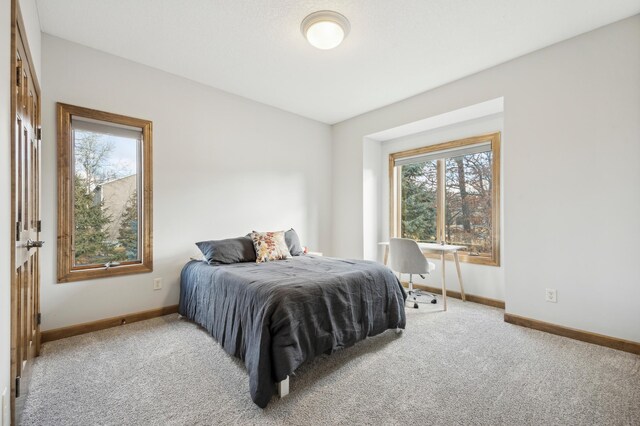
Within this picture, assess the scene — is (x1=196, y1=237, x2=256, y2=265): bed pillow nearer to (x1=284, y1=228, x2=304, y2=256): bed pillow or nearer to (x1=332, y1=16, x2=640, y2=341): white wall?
(x1=284, y1=228, x2=304, y2=256): bed pillow

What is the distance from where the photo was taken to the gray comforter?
174 cm

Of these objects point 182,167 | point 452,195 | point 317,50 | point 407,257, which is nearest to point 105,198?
point 182,167

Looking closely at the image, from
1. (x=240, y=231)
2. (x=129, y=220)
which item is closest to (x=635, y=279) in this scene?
(x=240, y=231)

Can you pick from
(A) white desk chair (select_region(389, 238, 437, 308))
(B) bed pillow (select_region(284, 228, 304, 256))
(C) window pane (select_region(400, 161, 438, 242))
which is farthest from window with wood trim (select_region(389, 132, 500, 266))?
(B) bed pillow (select_region(284, 228, 304, 256))

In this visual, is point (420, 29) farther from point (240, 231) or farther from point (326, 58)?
point (240, 231)

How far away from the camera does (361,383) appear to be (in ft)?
6.14

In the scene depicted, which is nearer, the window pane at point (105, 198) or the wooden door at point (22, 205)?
the wooden door at point (22, 205)

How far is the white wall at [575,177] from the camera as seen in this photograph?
2.32 metres

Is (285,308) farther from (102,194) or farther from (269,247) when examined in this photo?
(102,194)

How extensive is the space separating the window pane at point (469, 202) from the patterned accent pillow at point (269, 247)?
2308 millimetres

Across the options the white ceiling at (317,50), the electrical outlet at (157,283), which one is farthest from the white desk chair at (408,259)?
the electrical outlet at (157,283)

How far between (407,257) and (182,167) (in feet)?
9.06

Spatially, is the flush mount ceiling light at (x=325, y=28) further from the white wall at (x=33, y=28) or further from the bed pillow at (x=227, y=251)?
the bed pillow at (x=227, y=251)

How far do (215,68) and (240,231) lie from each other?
6.19ft
